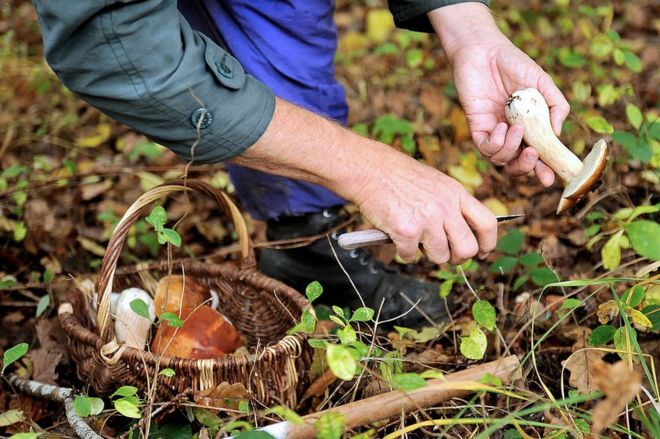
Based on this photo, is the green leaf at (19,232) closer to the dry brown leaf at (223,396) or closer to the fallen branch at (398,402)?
the dry brown leaf at (223,396)

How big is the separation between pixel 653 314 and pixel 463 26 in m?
0.76

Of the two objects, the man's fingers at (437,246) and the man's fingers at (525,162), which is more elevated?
the man's fingers at (525,162)

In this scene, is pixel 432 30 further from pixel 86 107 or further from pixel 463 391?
pixel 86 107

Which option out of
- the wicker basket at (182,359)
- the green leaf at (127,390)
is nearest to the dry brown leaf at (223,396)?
the wicker basket at (182,359)

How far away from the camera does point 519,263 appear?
1.88 m

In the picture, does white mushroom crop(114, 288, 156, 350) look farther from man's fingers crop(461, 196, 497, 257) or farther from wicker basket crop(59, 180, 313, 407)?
man's fingers crop(461, 196, 497, 257)

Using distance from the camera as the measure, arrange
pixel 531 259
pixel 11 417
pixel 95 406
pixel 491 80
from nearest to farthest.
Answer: pixel 95 406 < pixel 11 417 < pixel 491 80 < pixel 531 259

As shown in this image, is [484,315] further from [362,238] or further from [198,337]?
[198,337]

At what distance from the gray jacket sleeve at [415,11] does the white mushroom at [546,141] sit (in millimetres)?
375

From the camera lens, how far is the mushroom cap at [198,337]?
149cm

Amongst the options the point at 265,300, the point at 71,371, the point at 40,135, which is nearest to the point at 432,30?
the point at 265,300

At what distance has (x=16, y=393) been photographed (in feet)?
5.10

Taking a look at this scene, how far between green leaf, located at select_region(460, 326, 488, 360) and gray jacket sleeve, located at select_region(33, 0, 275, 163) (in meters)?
0.54

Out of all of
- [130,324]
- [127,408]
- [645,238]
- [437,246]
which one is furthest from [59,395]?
[645,238]
